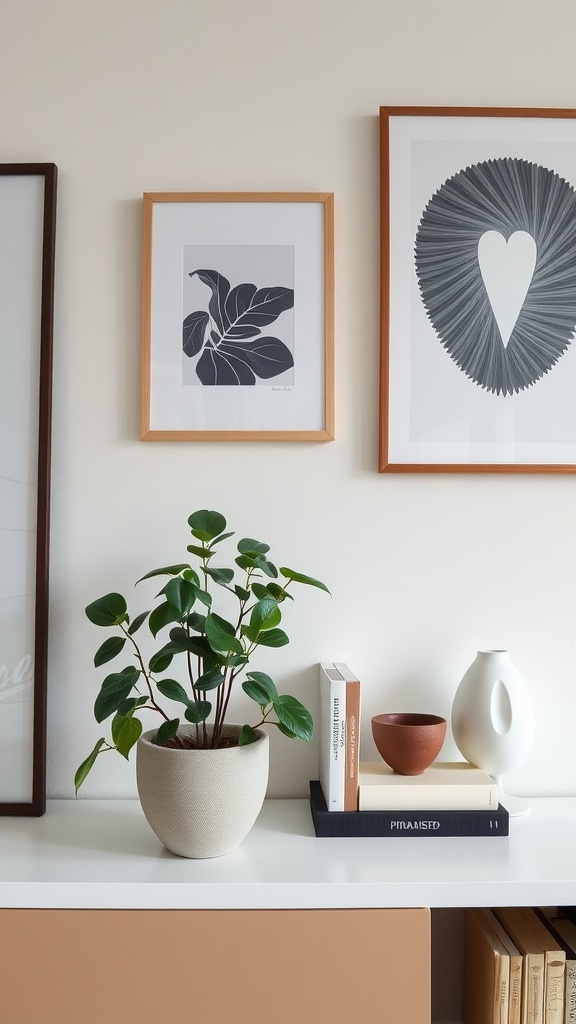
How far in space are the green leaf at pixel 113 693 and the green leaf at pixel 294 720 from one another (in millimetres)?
205

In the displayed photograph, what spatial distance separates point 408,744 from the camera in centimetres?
120

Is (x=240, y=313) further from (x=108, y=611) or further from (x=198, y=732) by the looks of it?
(x=198, y=732)

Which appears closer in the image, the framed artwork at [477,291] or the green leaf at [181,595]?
the green leaf at [181,595]

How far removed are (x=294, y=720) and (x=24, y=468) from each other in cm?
63

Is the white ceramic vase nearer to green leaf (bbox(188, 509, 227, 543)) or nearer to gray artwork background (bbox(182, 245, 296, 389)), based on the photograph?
green leaf (bbox(188, 509, 227, 543))

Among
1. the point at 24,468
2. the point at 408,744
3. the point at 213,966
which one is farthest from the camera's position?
the point at 24,468

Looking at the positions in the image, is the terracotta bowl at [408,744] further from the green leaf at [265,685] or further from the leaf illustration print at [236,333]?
the leaf illustration print at [236,333]

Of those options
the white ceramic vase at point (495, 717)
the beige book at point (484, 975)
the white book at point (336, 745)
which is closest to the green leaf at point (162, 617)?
the white book at point (336, 745)

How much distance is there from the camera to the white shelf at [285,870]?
997 mm

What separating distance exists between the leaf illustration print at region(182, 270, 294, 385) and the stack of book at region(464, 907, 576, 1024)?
3.11 ft

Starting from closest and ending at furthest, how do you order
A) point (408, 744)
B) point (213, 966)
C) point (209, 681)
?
point (213, 966) < point (209, 681) < point (408, 744)

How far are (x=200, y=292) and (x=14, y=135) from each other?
0.43 m

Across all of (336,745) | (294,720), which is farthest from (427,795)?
(294,720)

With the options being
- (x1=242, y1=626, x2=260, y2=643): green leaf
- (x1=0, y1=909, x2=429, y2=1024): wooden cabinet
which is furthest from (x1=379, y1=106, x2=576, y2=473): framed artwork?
(x1=0, y1=909, x2=429, y2=1024): wooden cabinet
